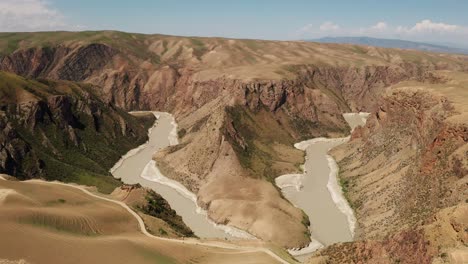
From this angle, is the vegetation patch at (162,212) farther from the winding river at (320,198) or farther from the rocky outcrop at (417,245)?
the rocky outcrop at (417,245)

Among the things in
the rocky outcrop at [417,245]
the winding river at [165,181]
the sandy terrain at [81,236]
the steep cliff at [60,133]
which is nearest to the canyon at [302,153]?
the rocky outcrop at [417,245]

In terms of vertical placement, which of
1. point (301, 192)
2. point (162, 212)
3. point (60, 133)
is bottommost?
point (301, 192)

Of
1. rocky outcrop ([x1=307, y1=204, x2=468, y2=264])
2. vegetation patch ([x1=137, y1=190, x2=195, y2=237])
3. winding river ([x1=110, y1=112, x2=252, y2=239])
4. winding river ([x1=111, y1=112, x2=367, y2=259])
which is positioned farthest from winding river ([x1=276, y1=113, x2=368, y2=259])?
rocky outcrop ([x1=307, y1=204, x2=468, y2=264])

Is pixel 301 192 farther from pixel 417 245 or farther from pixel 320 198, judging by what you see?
pixel 417 245

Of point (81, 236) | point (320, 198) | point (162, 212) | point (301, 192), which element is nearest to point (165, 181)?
point (301, 192)

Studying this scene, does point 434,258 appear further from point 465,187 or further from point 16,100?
point 16,100

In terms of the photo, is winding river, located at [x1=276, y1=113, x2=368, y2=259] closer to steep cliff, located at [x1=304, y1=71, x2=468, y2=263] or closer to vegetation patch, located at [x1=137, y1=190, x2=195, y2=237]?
steep cliff, located at [x1=304, y1=71, x2=468, y2=263]
